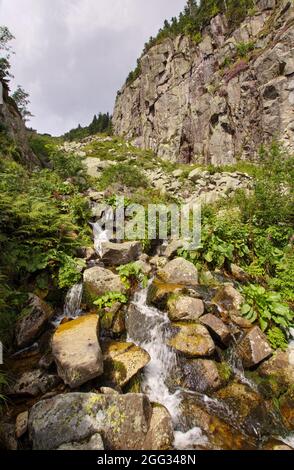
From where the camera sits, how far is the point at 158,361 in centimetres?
586

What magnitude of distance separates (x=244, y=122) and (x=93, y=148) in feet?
83.4

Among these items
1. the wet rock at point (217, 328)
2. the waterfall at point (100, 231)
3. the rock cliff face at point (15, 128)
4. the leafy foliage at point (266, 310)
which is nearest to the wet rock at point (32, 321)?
the waterfall at point (100, 231)

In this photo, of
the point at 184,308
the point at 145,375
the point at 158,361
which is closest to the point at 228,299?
the point at 184,308

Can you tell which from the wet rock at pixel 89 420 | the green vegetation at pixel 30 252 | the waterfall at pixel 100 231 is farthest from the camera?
the waterfall at pixel 100 231

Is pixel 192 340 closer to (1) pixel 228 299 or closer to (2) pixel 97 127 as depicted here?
(1) pixel 228 299

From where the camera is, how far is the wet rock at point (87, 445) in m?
3.81

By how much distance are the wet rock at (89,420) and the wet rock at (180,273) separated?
412cm

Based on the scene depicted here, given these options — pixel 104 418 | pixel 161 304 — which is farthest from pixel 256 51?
pixel 104 418

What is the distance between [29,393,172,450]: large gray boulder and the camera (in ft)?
12.9

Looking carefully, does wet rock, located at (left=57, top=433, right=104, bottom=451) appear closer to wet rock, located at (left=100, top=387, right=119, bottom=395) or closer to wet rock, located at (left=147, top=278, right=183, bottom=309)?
wet rock, located at (left=100, top=387, right=119, bottom=395)

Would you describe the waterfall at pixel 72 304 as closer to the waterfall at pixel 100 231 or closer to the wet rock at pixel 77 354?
the wet rock at pixel 77 354

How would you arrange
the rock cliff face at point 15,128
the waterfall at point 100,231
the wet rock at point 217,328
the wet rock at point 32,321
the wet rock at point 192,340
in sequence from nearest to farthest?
the wet rock at point 32,321 < the wet rock at point 192,340 < the wet rock at point 217,328 < the waterfall at point 100,231 < the rock cliff face at point 15,128

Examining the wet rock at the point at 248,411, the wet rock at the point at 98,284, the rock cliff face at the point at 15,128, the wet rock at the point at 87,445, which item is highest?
the rock cliff face at the point at 15,128

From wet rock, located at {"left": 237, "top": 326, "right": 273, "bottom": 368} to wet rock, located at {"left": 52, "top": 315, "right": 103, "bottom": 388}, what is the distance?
337 cm
